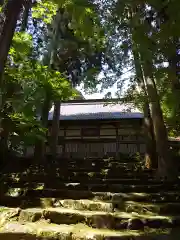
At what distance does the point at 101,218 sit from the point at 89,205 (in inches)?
36.6

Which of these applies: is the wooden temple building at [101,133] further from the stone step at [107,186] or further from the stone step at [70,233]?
the stone step at [70,233]

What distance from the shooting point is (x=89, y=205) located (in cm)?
655

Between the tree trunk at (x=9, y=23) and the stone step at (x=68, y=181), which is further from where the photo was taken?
the stone step at (x=68, y=181)

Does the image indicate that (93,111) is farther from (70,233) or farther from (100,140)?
(70,233)

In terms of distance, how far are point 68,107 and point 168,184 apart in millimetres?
14685

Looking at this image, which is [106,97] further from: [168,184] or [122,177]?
[168,184]

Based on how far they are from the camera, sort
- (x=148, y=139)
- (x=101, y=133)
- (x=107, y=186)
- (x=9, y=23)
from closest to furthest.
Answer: (x=9, y=23)
(x=107, y=186)
(x=148, y=139)
(x=101, y=133)

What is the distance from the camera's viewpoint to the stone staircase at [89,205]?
5.21 m

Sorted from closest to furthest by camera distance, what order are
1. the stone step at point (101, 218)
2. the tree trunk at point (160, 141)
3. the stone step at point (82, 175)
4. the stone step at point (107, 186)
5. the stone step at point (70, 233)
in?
1. the stone step at point (70, 233)
2. the stone step at point (101, 218)
3. the stone step at point (107, 186)
4. the tree trunk at point (160, 141)
5. the stone step at point (82, 175)

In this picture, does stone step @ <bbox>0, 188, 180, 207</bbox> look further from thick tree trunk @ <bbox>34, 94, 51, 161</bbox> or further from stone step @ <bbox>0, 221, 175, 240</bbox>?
thick tree trunk @ <bbox>34, 94, 51, 161</bbox>

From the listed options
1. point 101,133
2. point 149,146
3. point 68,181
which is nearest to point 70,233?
point 68,181

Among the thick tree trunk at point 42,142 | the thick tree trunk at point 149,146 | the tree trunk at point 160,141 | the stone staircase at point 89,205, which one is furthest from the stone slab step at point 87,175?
the thick tree trunk at point 42,142

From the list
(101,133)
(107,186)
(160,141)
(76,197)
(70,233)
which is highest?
(101,133)

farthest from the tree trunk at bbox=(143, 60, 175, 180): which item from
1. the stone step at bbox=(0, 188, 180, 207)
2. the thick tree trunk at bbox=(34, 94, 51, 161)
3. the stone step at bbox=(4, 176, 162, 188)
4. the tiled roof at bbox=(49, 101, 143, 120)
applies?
the tiled roof at bbox=(49, 101, 143, 120)
